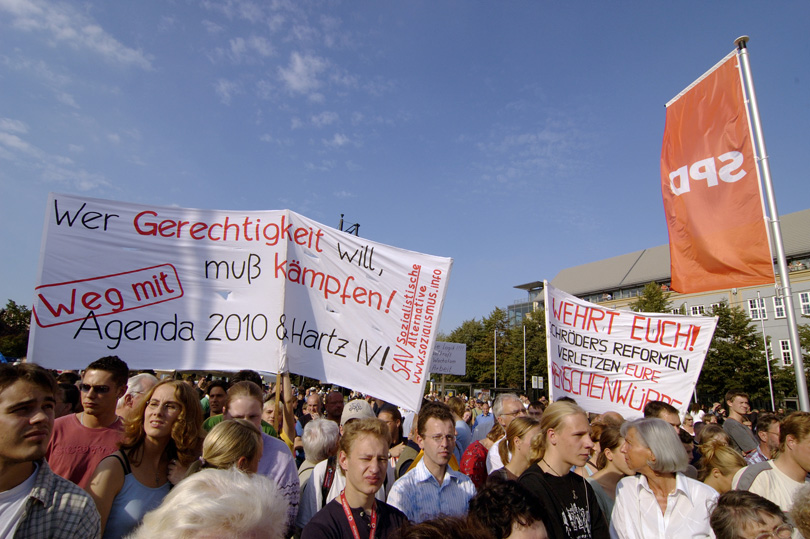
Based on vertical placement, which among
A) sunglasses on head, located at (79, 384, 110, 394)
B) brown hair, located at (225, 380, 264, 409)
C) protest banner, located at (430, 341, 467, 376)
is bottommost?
brown hair, located at (225, 380, 264, 409)

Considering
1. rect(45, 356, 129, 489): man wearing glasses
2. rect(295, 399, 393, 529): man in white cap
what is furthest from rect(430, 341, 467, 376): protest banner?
rect(45, 356, 129, 489): man wearing glasses

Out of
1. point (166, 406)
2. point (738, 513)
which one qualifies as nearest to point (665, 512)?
point (738, 513)

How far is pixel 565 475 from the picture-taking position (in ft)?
11.0

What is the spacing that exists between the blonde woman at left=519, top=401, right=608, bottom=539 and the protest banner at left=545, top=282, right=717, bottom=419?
373 cm

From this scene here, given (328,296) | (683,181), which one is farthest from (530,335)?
(328,296)

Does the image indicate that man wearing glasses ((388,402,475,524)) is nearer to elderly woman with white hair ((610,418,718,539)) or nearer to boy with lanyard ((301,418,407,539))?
boy with lanyard ((301,418,407,539))

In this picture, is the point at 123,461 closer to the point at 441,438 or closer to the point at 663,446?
the point at 441,438

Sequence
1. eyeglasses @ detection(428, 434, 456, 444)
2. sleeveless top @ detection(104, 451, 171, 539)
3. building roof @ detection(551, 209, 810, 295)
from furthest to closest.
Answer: building roof @ detection(551, 209, 810, 295)
eyeglasses @ detection(428, 434, 456, 444)
sleeveless top @ detection(104, 451, 171, 539)

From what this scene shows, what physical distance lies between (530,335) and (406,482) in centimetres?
5002

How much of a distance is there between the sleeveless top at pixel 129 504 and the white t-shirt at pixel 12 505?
2.22 feet

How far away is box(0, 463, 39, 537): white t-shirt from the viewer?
1.94 meters

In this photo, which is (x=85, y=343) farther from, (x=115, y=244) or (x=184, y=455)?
(x=184, y=455)

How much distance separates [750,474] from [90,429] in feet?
16.5

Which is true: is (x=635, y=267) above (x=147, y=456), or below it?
above
